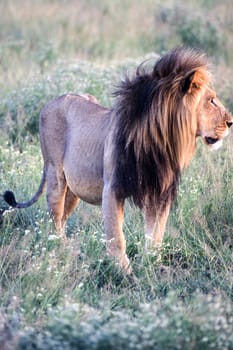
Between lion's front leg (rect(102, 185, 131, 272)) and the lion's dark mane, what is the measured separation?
0.06m

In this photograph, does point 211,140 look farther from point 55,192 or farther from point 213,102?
point 55,192

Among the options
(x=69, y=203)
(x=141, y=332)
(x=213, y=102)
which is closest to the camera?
(x=141, y=332)

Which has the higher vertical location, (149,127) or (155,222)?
(149,127)

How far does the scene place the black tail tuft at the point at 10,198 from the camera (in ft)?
20.6

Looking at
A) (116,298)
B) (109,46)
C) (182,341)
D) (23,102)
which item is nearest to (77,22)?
(109,46)

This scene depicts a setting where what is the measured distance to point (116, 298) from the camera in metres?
5.28

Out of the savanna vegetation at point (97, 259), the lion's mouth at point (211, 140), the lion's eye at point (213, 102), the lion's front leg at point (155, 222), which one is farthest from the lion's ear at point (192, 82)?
the savanna vegetation at point (97, 259)

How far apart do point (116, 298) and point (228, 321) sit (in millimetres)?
859

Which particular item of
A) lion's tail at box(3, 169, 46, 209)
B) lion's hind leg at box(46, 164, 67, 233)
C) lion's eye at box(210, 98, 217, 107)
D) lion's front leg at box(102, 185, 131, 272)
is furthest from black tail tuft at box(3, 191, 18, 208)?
lion's eye at box(210, 98, 217, 107)

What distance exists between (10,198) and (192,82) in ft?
5.31

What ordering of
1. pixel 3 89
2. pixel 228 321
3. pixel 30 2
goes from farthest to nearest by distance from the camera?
1. pixel 30 2
2. pixel 3 89
3. pixel 228 321

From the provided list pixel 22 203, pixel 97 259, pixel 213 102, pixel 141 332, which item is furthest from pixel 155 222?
pixel 141 332

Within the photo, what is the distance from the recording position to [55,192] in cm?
654

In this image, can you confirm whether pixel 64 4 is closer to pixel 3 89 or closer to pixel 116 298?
pixel 3 89
